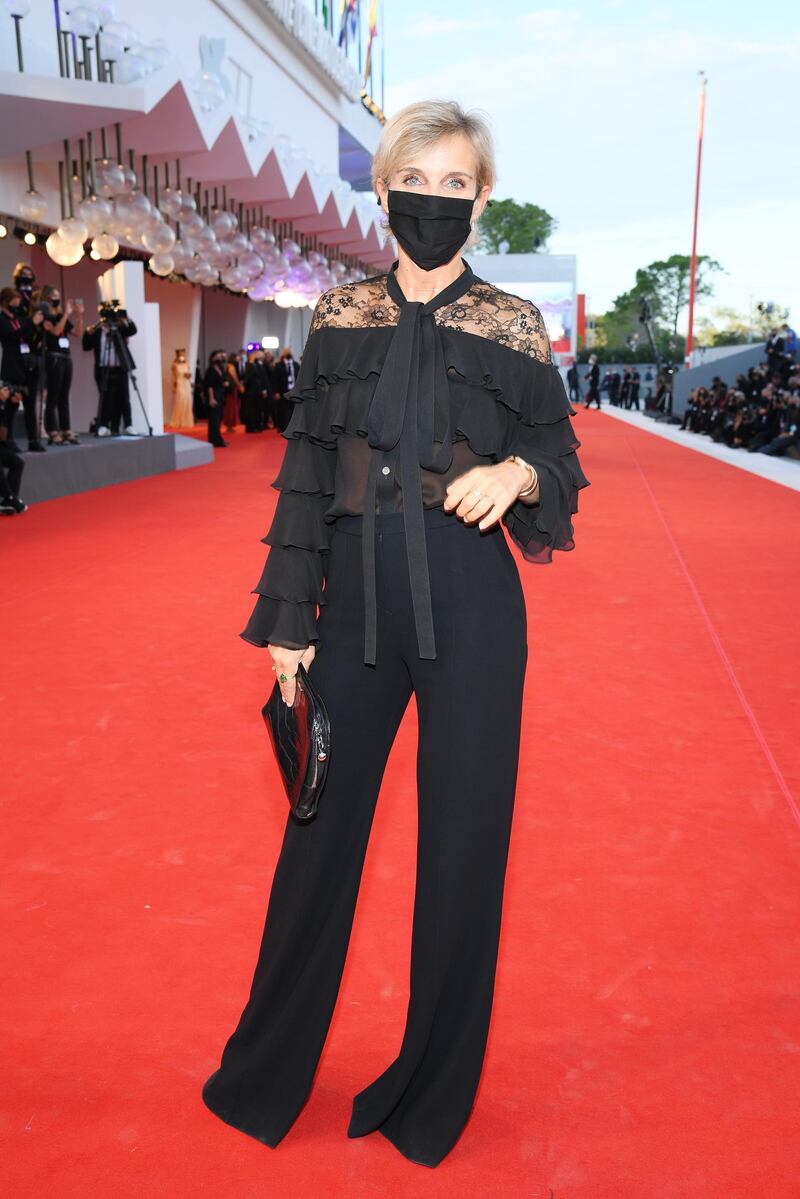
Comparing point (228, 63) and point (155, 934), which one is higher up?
point (228, 63)

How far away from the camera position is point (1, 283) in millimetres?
14883

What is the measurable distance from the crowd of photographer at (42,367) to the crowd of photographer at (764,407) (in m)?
10.0

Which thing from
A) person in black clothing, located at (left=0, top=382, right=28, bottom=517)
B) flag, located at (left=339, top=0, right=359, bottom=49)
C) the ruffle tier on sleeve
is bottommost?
person in black clothing, located at (left=0, top=382, right=28, bottom=517)

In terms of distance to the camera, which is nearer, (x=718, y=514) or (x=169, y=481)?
(x=718, y=514)

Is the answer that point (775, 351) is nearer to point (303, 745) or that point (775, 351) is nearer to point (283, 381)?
point (283, 381)

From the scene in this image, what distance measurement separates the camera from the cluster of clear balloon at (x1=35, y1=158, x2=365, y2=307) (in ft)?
37.1

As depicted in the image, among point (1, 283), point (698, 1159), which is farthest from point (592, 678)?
point (1, 283)

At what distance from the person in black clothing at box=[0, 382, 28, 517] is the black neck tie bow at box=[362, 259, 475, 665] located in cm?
888

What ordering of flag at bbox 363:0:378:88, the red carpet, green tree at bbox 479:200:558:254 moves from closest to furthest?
the red carpet → flag at bbox 363:0:378:88 → green tree at bbox 479:200:558:254

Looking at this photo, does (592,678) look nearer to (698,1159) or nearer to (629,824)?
(629,824)

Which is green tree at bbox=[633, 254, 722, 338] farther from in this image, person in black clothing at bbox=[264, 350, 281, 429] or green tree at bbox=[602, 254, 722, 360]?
person in black clothing at bbox=[264, 350, 281, 429]

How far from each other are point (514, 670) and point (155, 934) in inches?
57.4

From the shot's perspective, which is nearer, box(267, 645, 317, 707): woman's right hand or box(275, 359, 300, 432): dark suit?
box(267, 645, 317, 707): woman's right hand

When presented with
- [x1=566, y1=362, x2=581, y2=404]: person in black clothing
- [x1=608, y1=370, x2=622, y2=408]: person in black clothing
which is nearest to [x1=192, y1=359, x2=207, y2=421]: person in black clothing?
[x1=566, y1=362, x2=581, y2=404]: person in black clothing
